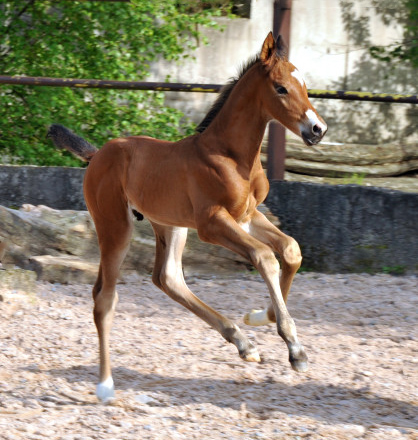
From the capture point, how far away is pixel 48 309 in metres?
5.48

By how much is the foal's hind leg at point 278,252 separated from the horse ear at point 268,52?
2.50ft

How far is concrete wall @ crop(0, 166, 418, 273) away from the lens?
6465 mm

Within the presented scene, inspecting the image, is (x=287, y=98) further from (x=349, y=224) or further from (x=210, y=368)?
(x=349, y=224)

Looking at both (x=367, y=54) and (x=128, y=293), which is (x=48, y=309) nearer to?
(x=128, y=293)

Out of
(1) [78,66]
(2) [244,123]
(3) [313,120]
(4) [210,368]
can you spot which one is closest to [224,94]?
(2) [244,123]

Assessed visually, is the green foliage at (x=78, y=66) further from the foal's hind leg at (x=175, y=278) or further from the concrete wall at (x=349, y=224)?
the foal's hind leg at (x=175, y=278)

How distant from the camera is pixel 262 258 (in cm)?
356

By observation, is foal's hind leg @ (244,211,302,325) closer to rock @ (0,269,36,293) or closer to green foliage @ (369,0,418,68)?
rock @ (0,269,36,293)

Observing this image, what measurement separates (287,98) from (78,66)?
5915 millimetres

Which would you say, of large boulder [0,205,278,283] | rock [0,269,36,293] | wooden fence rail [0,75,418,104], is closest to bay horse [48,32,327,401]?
rock [0,269,36,293]

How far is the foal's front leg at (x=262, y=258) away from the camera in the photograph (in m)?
3.48

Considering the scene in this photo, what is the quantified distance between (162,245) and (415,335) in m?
1.75

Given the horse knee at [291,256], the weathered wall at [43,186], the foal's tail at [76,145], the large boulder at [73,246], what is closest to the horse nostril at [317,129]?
the horse knee at [291,256]

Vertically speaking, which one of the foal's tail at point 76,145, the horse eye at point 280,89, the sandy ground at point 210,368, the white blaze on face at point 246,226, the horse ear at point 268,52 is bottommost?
the sandy ground at point 210,368
